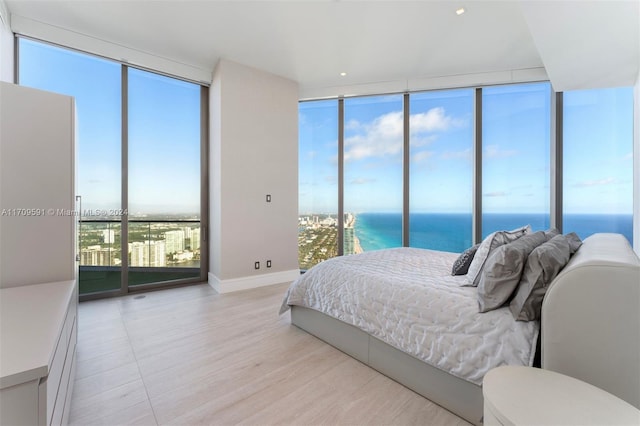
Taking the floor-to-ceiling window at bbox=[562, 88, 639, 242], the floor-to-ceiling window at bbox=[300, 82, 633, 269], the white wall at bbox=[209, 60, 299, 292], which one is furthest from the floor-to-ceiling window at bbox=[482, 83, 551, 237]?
the white wall at bbox=[209, 60, 299, 292]

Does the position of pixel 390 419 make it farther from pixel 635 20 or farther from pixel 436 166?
pixel 436 166

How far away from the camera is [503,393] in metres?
0.94

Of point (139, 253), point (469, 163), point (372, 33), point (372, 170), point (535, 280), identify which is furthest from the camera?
point (372, 170)

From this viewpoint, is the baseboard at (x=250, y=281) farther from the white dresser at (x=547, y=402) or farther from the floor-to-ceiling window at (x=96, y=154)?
the white dresser at (x=547, y=402)

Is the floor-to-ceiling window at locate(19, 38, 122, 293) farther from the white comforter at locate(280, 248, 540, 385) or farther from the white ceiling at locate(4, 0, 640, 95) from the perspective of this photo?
the white comforter at locate(280, 248, 540, 385)

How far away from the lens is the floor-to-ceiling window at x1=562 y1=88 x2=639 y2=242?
323 centimetres

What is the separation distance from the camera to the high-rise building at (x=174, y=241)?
3885mm

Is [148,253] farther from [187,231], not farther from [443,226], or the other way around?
[443,226]

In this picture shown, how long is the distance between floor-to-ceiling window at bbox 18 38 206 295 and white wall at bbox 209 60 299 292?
0.36 m

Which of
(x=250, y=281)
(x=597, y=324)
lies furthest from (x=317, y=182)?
(x=597, y=324)

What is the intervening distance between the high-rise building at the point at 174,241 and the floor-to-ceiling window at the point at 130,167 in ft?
0.04

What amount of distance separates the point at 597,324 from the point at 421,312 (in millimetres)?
727

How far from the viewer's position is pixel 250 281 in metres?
3.73

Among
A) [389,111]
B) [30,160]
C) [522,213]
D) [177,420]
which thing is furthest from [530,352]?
[389,111]
